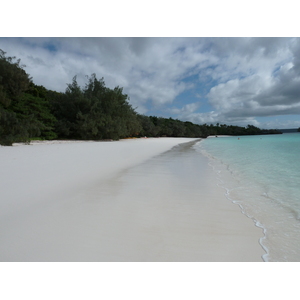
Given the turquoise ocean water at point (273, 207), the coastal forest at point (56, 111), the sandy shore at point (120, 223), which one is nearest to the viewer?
the sandy shore at point (120, 223)

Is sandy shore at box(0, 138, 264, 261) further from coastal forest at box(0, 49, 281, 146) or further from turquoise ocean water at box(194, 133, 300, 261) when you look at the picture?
coastal forest at box(0, 49, 281, 146)

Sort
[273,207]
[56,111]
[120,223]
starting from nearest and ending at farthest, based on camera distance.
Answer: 1. [120,223]
2. [273,207]
3. [56,111]

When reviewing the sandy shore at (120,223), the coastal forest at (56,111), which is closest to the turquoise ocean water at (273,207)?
the sandy shore at (120,223)

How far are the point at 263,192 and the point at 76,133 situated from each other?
25.3 metres

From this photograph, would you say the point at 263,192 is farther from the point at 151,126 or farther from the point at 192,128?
the point at 192,128

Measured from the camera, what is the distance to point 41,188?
3.69m

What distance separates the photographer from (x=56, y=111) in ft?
84.0

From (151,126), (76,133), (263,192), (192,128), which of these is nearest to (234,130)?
(192,128)

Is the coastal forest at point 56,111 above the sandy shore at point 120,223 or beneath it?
above

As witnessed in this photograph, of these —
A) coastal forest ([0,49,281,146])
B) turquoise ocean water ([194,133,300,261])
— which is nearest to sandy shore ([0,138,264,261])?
turquoise ocean water ([194,133,300,261])

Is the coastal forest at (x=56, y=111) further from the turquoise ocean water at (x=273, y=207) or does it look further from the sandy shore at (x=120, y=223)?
the turquoise ocean water at (x=273, y=207)

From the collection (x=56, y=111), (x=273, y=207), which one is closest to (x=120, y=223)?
(x=273, y=207)

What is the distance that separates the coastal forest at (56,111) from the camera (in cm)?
1660

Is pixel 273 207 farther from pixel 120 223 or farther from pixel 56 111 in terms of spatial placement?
pixel 56 111
